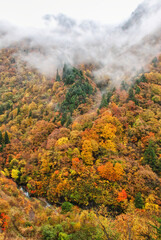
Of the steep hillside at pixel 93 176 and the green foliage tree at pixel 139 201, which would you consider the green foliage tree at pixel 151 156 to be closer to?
the steep hillside at pixel 93 176

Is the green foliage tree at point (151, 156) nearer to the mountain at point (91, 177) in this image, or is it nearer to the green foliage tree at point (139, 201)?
the mountain at point (91, 177)

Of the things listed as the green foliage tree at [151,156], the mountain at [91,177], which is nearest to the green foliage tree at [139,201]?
the mountain at [91,177]

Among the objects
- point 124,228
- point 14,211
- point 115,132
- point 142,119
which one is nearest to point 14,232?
point 14,211

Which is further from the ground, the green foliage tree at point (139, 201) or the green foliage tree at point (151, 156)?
the green foliage tree at point (151, 156)

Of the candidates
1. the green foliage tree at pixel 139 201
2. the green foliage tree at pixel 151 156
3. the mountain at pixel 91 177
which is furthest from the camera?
the green foliage tree at pixel 151 156

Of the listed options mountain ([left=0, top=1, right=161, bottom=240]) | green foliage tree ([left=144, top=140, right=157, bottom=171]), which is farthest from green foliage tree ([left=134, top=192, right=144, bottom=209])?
green foliage tree ([left=144, top=140, right=157, bottom=171])

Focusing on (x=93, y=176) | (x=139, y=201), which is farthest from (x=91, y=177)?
(x=139, y=201)

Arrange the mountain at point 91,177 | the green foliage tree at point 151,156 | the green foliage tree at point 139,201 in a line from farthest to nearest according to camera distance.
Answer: the green foliage tree at point 151,156 < the green foliage tree at point 139,201 < the mountain at point 91,177

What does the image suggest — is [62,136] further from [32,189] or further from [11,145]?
[11,145]

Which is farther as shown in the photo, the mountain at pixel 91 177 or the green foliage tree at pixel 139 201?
the green foliage tree at pixel 139 201

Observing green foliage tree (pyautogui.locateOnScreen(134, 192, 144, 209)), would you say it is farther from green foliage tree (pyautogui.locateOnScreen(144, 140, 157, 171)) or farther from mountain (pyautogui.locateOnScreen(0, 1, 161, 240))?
green foliage tree (pyautogui.locateOnScreen(144, 140, 157, 171))

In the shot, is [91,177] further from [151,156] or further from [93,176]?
[151,156]
